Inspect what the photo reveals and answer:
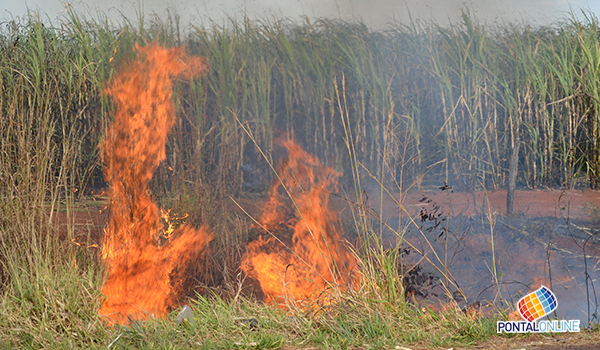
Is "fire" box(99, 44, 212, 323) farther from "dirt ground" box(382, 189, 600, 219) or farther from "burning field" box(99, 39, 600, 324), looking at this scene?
"dirt ground" box(382, 189, 600, 219)

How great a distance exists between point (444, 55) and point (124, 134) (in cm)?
451

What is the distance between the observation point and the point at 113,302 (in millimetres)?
3744

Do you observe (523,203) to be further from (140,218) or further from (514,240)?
(140,218)

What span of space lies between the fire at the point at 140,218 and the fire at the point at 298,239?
25.8 inches

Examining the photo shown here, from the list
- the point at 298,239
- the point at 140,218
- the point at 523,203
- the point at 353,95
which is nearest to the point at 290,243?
the point at 298,239

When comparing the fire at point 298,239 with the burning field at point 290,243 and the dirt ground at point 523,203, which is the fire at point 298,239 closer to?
the burning field at point 290,243

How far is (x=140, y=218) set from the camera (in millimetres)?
4172

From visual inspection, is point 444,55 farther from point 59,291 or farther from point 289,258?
point 59,291

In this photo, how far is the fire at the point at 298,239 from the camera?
4543 mm

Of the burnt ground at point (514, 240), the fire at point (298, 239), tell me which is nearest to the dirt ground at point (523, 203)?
the burnt ground at point (514, 240)

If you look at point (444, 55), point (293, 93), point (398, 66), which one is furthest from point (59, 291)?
point (444, 55)

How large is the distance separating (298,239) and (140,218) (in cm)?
158

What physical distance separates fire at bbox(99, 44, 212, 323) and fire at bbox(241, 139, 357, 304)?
656 millimetres

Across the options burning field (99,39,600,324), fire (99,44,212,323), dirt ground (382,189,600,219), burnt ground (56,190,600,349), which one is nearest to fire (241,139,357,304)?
burning field (99,39,600,324)
